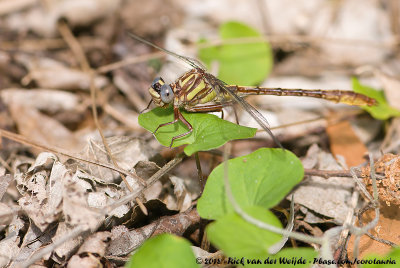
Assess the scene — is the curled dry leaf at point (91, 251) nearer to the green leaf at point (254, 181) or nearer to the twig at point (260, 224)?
the green leaf at point (254, 181)

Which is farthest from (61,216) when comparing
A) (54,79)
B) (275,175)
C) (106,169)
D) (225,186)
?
(54,79)

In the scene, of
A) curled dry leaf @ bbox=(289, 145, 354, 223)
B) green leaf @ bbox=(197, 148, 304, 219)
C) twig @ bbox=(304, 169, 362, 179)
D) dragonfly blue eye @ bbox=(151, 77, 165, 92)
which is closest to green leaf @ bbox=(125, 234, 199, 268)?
green leaf @ bbox=(197, 148, 304, 219)

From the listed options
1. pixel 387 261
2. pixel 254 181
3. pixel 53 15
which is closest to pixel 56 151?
pixel 254 181

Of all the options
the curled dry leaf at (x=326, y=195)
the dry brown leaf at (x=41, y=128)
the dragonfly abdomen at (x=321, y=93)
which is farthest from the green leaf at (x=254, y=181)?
the dry brown leaf at (x=41, y=128)

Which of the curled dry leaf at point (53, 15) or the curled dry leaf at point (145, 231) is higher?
the curled dry leaf at point (53, 15)

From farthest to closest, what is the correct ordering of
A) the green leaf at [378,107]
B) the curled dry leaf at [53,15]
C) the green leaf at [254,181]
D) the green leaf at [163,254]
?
the curled dry leaf at [53,15]
the green leaf at [378,107]
the green leaf at [254,181]
the green leaf at [163,254]

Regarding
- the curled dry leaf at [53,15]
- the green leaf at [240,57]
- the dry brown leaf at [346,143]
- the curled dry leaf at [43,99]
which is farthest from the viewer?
the curled dry leaf at [53,15]

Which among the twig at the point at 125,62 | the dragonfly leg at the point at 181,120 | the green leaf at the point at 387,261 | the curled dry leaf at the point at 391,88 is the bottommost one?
the green leaf at the point at 387,261

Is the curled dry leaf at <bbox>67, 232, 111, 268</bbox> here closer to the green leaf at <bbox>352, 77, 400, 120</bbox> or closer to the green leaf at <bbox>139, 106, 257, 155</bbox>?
the green leaf at <bbox>139, 106, 257, 155</bbox>
